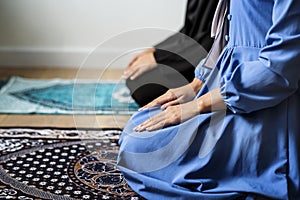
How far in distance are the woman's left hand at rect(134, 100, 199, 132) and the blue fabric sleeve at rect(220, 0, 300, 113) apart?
0.41ft

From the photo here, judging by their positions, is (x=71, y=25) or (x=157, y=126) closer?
(x=157, y=126)

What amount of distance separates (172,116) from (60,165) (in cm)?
53

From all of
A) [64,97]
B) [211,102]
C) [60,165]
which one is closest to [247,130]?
[211,102]

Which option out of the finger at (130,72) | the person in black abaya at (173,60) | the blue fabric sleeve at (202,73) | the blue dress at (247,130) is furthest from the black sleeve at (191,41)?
the blue dress at (247,130)

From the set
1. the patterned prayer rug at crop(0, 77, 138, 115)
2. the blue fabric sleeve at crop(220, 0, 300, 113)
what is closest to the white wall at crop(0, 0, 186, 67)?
the patterned prayer rug at crop(0, 77, 138, 115)

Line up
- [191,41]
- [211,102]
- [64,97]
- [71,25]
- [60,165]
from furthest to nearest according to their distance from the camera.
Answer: [71,25] → [64,97] → [191,41] → [60,165] → [211,102]

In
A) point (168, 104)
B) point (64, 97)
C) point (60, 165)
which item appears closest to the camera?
point (168, 104)

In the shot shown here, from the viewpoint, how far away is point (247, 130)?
1.43 meters

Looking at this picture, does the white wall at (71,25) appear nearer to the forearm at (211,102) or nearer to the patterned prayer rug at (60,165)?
the patterned prayer rug at (60,165)

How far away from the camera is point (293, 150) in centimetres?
142

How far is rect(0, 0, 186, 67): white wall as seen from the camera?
10.7 feet

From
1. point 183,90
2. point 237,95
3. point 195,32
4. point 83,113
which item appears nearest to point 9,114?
point 83,113

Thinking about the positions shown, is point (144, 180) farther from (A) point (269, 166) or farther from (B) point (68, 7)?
(B) point (68, 7)

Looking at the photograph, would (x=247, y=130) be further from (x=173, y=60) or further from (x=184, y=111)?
(x=173, y=60)
